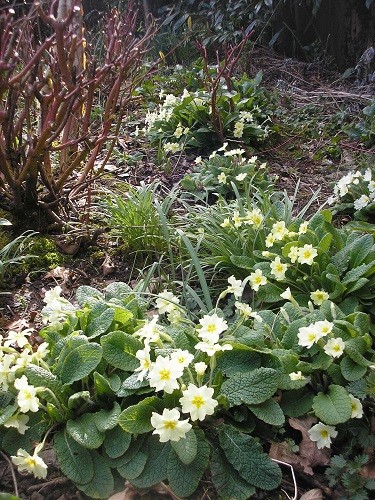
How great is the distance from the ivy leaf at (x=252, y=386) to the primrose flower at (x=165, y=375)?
23cm

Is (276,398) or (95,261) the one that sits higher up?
(276,398)

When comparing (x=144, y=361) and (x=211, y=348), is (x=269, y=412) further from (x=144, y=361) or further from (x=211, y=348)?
(x=144, y=361)

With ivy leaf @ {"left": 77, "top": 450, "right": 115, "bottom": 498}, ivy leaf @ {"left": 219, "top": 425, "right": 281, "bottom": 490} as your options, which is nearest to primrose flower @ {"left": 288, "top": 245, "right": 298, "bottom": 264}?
ivy leaf @ {"left": 219, "top": 425, "right": 281, "bottom": 490}

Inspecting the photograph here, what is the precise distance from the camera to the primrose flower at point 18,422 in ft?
5.31

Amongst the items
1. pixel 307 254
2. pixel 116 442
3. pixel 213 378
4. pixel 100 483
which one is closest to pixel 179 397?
pixel 213 378

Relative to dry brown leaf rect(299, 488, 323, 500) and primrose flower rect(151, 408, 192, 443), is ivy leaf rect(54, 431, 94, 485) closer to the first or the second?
primrose flower rect(151, 408, 192, 443)

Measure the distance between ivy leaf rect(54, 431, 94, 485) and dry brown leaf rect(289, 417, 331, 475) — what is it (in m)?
0.64

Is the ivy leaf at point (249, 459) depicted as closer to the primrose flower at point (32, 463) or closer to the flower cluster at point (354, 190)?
the primrose flower at point (32, 463)

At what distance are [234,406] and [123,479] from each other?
1.33ft

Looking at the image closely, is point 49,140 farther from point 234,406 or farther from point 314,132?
point 314,132

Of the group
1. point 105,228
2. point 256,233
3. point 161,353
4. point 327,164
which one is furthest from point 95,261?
point 327,164

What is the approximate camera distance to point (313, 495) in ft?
5.13

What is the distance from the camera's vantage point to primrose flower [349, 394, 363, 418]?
63.8 inches

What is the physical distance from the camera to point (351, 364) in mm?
1756
